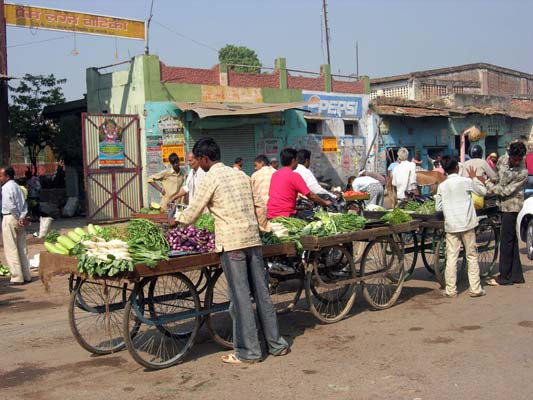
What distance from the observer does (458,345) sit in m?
5.62

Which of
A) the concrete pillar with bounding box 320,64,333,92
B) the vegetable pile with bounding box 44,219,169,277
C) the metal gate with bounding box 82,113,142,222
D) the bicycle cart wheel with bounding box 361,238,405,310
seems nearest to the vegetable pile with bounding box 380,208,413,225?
the bicycle cart wheel with bounding box 361,238,405,310

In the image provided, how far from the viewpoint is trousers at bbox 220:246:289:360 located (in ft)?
17.4

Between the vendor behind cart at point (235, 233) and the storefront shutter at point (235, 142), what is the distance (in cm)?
1325

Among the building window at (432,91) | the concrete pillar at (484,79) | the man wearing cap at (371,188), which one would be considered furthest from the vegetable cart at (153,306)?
the concrete pillar at (484,79)

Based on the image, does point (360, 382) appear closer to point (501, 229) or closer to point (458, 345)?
point (458, 345)

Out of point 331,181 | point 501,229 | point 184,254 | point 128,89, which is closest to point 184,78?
point 128,89

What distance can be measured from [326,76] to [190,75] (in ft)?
20.6

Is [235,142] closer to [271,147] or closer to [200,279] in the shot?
[271,147]

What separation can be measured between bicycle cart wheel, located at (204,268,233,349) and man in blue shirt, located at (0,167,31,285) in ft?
13.9

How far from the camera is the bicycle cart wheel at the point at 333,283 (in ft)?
21.5

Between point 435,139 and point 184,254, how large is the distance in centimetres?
2234

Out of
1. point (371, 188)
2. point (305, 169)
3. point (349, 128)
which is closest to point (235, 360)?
point (305, 169)

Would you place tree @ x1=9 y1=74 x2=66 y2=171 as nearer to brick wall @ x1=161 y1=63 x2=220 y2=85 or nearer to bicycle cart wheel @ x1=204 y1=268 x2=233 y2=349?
brick wall @ x1=161 y1=63 x2=220 y2=85

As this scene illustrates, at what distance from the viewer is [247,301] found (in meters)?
5.34
